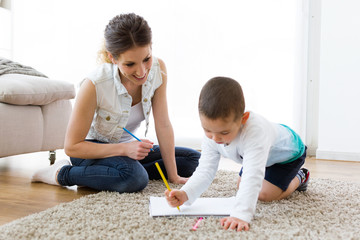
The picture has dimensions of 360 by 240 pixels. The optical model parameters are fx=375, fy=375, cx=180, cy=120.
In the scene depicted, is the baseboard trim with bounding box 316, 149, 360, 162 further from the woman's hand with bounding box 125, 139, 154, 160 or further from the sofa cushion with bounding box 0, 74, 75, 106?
the sofa cushion with bounding box 0, 74, 75, 106

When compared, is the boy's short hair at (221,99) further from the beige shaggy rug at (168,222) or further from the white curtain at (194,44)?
the white curtain at (194,44)

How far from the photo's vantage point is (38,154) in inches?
94.7

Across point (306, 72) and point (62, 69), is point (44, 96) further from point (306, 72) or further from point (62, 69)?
point (306, 72)

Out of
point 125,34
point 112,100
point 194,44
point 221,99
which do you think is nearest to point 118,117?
point 112,100

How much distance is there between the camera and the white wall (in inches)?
89.2

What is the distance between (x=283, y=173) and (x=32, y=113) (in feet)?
4.08

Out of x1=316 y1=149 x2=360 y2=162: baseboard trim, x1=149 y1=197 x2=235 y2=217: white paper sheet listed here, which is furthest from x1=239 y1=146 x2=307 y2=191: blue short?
x1=316 y1=149 x2=360 y2=162: baseboard trim

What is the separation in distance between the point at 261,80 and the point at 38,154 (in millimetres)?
1550

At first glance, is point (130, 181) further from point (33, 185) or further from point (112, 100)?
point (33, 185)

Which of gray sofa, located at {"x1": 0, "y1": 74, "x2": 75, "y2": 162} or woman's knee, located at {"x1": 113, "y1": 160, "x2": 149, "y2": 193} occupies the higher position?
gray sofa, located at {"x1": 0, "y1": 74, "x2": 75, "y2": 162}

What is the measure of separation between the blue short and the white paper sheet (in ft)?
0.57

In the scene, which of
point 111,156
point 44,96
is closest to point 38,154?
point 44,96

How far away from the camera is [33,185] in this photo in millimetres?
1534

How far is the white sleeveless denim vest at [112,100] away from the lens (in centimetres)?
137
